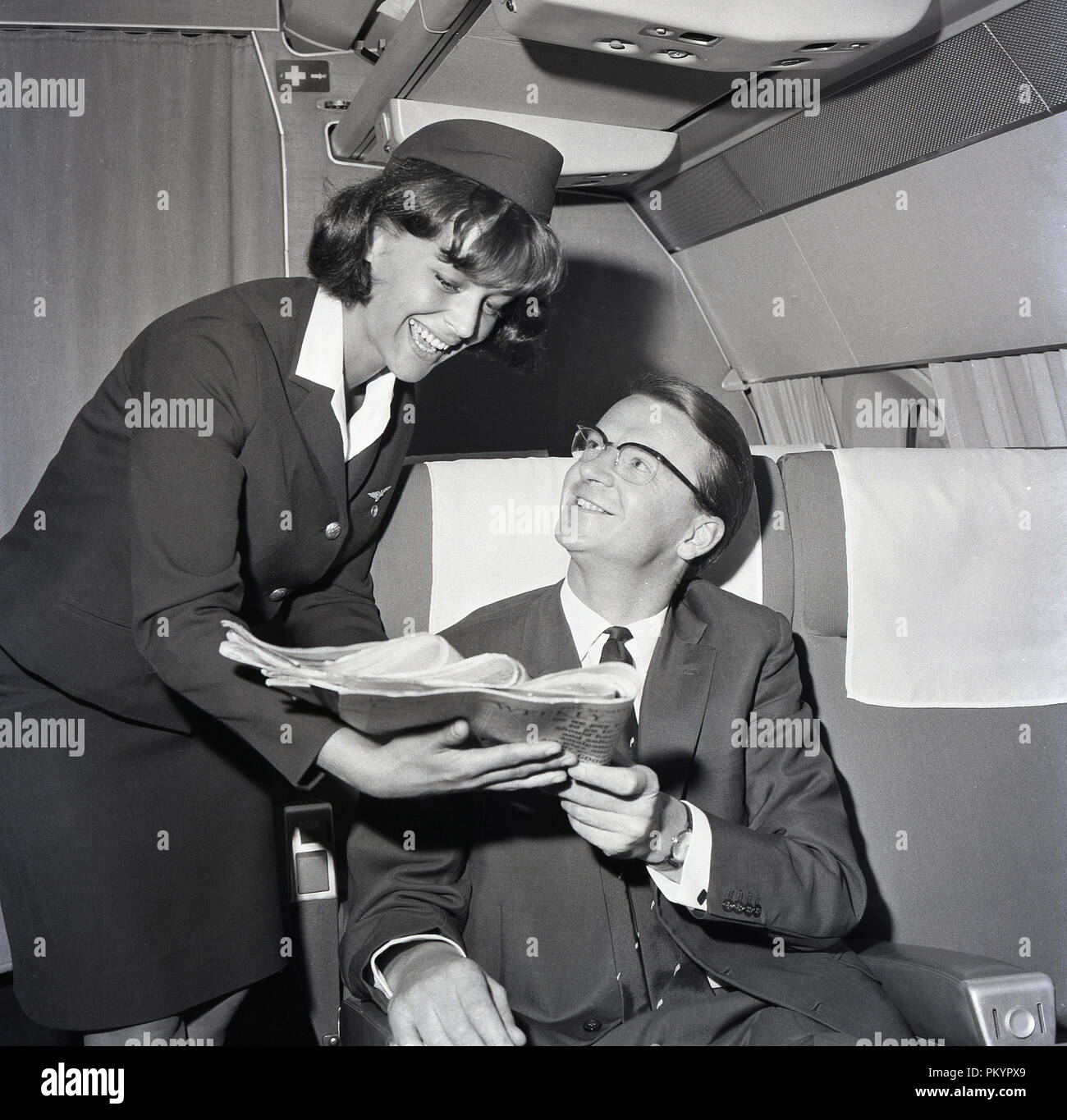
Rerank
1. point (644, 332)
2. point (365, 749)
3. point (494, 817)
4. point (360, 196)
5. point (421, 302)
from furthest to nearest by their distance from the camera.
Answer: point (644, 332) < point (494, 817) < point (360, 196) < point (421, 302) < point (365, 749)

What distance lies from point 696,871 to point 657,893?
0.20 m

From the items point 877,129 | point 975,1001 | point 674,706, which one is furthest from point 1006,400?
point 975,1001

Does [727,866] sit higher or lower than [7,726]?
lower

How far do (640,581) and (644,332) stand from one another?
2504 millimetres

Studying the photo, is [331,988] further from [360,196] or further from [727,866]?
[360,196]

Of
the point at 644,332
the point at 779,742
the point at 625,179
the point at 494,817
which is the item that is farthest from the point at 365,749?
the point at 644,332

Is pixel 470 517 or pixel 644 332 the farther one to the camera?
pixel 644 332

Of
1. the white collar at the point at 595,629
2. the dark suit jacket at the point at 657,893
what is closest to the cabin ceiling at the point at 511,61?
the white collar at the point at 595,629

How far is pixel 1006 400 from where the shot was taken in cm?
318

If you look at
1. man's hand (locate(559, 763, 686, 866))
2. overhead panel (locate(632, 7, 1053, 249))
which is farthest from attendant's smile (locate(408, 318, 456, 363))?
overhead panel (locate(632, 7, 1053, 249))

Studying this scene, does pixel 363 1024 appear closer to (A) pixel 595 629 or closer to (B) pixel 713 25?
(A) pixel 595 629

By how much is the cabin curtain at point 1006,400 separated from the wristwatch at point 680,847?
194cm

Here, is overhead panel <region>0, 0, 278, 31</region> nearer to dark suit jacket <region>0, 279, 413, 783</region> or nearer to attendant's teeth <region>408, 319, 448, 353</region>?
dark suit jacket <region>0, 279, 413, 783</region>

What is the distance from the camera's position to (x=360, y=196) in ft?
5.84
